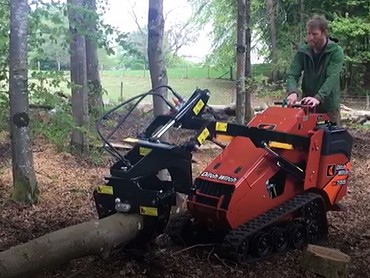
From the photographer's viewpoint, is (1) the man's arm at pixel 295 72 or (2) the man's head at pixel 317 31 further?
(1) the man's arm at pixel 295 72

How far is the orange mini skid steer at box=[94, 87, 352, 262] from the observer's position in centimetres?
445

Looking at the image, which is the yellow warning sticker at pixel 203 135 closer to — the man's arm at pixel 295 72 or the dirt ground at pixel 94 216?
the dirt ground at pixel 94 216

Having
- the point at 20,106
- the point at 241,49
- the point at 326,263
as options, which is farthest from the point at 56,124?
the point at 241,49

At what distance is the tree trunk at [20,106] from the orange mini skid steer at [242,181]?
2.16 metres

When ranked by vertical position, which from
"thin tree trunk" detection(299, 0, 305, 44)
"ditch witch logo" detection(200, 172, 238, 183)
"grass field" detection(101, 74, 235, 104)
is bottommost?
"grass field" detection(101, 74, 235, 104)

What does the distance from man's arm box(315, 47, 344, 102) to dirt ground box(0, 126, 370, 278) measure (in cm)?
155

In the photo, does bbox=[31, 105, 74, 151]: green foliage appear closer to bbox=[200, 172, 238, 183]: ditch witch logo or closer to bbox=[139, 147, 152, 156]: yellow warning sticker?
bbox=[200, 172, 238, 183]: ditch witch logo

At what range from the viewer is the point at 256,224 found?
192 inches

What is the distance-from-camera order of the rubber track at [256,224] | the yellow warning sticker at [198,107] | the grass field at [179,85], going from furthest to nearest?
1. the grass field at [179,85]
2. the yellow warning sticker at [198,107]
3. the rubber track at [256,224]

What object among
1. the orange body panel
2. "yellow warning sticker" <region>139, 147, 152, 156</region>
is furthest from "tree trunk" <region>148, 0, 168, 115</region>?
"yellow warning sticker" <region>139, 147, 152, 156</region>

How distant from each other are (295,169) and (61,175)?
4377 mm

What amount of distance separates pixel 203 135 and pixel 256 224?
38.3 inches

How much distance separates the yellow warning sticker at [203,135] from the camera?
4.65 metres

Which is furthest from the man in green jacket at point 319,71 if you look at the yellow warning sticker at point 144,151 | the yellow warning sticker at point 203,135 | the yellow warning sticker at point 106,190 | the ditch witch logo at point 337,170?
the yellow warning sticker at point 106,190
